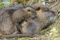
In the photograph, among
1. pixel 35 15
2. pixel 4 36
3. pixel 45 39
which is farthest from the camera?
pixel 35 15

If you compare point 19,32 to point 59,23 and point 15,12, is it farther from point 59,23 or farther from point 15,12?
point 59,23

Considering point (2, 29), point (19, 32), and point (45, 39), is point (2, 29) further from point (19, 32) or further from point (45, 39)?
point (45, 39)

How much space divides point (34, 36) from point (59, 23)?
64 cm

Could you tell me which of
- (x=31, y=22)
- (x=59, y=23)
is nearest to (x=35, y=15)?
(x=31, y=22)

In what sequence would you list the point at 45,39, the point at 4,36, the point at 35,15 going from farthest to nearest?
1. the point at 35,15
2. the point at 4,36
3. the point at 45,39

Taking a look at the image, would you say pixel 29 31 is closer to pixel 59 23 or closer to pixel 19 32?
pixel 19 32

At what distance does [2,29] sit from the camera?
3.97 m

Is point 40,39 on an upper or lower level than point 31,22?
lower

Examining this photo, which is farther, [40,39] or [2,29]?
[2,29]

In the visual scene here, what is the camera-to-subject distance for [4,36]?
379 centimetres

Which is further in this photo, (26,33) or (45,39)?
(26,33)

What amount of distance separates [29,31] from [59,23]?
1.87ft

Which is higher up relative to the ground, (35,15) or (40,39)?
(35,15)

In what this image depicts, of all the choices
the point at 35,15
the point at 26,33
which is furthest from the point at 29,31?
the point at 35,15
